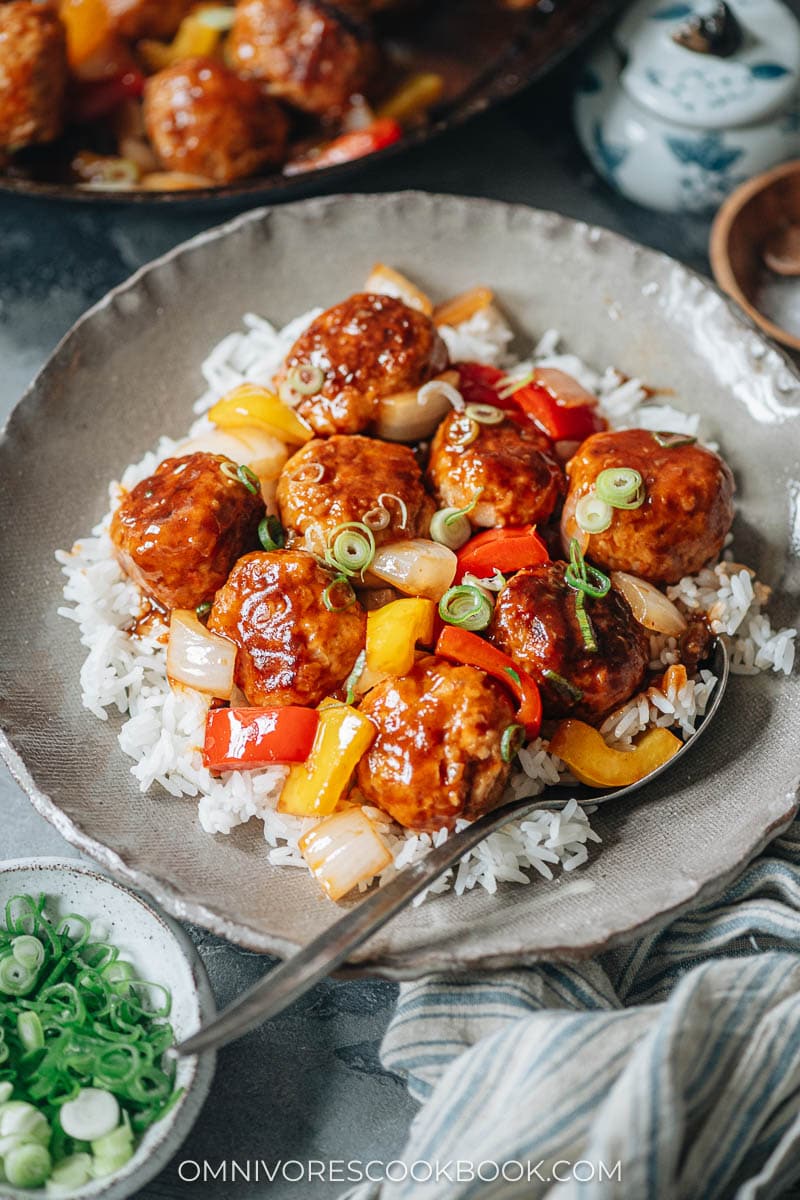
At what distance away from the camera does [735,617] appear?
4184 mm

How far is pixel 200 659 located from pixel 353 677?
0.54 metres

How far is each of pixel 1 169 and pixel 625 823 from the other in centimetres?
457

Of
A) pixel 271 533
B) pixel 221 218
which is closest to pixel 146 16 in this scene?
pixel 221 218

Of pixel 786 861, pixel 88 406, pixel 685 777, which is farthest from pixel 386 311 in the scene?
pixel 786 861

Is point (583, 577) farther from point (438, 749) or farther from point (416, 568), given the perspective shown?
point (438, 749)

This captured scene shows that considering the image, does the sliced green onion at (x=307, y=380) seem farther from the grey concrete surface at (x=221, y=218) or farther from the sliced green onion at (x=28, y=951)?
the sliced green onion at (x=28, y=951)

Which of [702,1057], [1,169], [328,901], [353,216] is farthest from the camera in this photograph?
[1,169]

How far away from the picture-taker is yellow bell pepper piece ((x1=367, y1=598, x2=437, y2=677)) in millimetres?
3811

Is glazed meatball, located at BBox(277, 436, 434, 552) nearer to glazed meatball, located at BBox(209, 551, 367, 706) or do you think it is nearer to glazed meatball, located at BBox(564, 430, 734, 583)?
glazed meatball, located at BBox(209, 551, 367, 706)

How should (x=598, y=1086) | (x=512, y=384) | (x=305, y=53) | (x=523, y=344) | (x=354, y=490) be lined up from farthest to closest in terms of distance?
(x=305, y=53) < (x=523, y=344) < (x=512, y=384) < (x=354, y=490) < (x=598, y=1086)

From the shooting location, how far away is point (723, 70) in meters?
5.69

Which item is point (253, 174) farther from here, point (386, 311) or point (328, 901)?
point (328, 901)

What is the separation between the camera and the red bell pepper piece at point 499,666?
3.75 meters

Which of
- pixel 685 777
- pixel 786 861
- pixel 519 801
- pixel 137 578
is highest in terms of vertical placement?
pixel 137 578
